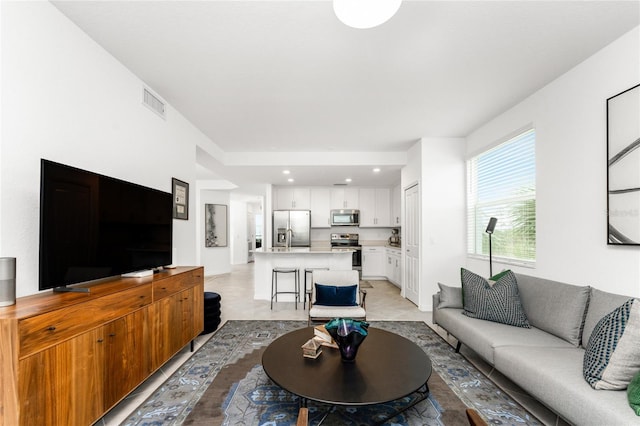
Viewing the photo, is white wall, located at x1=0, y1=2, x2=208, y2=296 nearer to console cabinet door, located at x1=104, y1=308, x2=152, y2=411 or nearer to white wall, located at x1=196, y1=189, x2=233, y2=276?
console cabinet door, located at x1=104, y1=308, x2=152, y2=411

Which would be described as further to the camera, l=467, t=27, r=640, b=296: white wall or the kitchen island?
the kitchen island

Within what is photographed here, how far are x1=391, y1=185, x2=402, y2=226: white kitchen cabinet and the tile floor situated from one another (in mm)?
1605

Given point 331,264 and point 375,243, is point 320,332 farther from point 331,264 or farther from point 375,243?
point 375,243

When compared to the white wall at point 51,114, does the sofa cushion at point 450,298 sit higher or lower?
lower

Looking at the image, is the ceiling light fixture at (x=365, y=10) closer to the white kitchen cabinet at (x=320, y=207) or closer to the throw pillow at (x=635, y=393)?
the throw pillow at (x=635, y=393)

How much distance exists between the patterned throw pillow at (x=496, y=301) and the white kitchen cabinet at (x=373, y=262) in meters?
4.66

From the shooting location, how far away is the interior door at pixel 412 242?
4809 millimetres

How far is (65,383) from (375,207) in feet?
23.2

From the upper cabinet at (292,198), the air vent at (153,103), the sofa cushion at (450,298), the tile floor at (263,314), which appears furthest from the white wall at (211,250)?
the sofa cushion at (450,298)

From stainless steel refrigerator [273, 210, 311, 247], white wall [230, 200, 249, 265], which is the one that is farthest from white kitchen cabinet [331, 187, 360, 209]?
white wall [230, 200, 249, 265]

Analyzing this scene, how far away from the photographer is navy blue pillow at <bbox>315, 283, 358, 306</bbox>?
3561 millimetres

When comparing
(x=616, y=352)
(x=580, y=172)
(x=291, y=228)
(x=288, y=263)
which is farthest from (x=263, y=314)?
(x=580, y=172)

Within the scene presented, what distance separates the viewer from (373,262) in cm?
770

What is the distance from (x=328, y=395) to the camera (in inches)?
64.0
